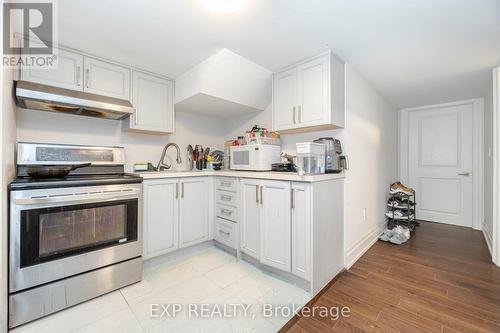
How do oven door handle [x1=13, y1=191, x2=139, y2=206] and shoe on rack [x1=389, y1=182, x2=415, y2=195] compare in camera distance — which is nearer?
oven door handle [x1=13, y1=191, x2=139, y2=206]

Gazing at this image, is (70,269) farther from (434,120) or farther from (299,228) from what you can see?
(434,120)

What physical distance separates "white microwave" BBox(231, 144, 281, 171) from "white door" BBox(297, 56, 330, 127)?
477mm

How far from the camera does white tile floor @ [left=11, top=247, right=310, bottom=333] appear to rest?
1421 millimetres

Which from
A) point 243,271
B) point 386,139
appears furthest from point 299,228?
point 386,139

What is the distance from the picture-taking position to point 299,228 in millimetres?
1824

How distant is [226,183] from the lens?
2494 millimetres

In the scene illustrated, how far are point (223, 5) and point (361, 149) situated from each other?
6.92ft

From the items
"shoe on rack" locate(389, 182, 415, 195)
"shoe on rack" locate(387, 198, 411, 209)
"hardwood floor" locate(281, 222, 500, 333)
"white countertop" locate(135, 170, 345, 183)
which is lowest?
"hardwood floor" locate(281, 222, 500, 333)

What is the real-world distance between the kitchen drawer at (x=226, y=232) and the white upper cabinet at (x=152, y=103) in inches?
51.1

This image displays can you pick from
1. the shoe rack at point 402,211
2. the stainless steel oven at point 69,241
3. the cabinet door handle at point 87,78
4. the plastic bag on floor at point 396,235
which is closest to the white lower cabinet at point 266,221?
the stainless steel oven at point 69,241

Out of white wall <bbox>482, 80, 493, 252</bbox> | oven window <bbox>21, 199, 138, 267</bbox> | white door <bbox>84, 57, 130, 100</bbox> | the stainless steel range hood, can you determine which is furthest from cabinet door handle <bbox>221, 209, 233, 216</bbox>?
white wall <bbox>482, 80, 493, 252</bbox>

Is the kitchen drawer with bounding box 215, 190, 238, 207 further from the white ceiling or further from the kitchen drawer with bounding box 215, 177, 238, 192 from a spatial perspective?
the white ceiling

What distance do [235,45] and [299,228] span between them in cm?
175

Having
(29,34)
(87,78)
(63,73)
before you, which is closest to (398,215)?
(87,78)
